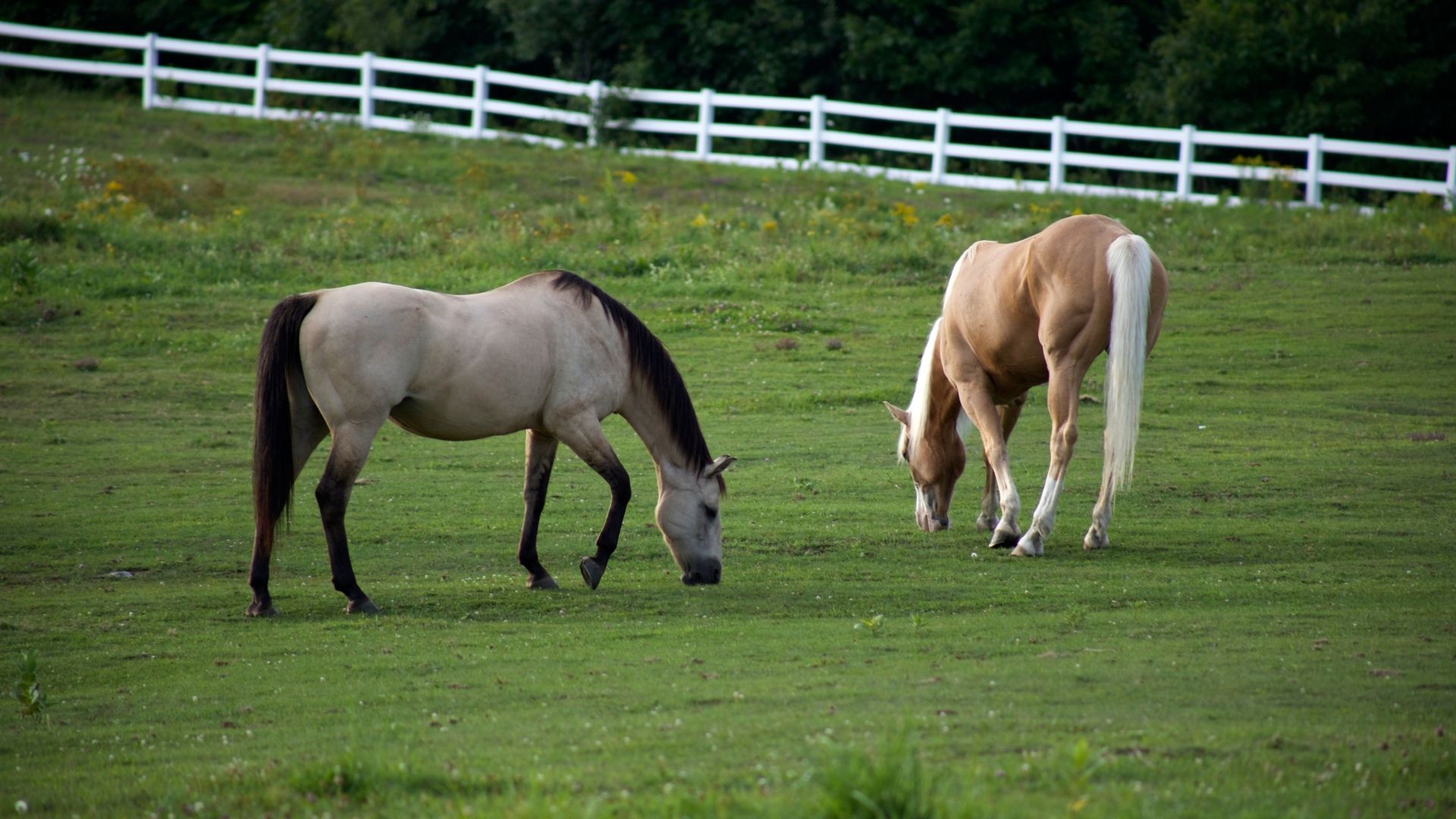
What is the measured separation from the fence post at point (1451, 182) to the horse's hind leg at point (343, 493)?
63.9 feet

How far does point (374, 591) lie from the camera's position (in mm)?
8547

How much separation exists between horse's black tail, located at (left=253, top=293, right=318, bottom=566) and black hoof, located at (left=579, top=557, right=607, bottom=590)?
1.80 meters

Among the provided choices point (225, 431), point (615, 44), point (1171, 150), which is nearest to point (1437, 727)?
point (225, 431)

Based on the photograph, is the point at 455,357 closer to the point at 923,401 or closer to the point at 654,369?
the point at 654,369

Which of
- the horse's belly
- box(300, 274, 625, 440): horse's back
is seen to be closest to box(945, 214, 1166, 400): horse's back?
box(300, 274, 625, 440): horse's back

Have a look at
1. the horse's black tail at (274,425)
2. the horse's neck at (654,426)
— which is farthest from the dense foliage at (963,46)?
the horse's black tail at (274,425)

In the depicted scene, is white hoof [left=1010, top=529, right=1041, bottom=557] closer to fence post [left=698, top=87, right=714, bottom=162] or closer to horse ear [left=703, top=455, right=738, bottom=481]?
horse ear [left=703, top=455, right=738, bottom=481]

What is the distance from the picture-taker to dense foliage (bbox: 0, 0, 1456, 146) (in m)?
28.4

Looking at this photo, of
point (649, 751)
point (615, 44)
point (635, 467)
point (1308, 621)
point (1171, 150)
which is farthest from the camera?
point (615, 44)

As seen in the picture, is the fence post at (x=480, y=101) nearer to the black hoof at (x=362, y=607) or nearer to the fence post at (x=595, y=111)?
the fence post at (x=595, y=111)

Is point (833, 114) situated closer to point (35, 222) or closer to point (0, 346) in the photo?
point (35, 222)

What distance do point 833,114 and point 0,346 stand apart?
65.7 ft

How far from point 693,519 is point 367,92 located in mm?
23216

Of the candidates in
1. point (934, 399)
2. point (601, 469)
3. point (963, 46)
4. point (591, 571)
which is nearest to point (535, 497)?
point (601, 469)
